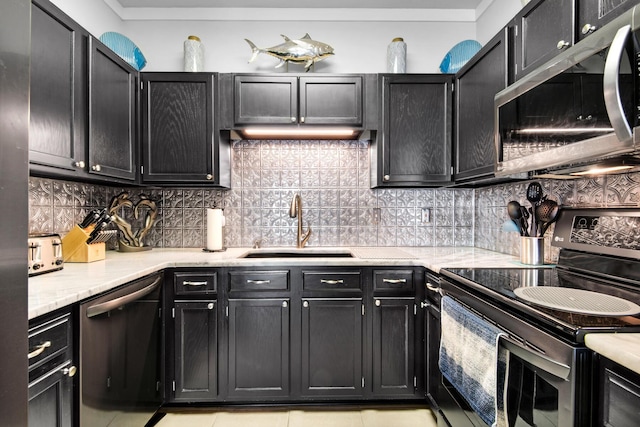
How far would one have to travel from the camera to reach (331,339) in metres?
2.04

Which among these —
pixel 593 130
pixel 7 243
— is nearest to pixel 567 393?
pixel 593 130

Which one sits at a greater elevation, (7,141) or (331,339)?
(7,141)

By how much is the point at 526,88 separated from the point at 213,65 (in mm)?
2218

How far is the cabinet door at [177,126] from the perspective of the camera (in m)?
2.29

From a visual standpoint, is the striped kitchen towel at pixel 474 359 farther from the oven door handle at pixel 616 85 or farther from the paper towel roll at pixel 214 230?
the paper towel roll at pixel 214 230

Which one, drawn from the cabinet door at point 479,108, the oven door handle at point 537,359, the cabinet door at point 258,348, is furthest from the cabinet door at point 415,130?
the oven door handle at point 537,359

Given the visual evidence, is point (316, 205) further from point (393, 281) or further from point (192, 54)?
point (192, 54)

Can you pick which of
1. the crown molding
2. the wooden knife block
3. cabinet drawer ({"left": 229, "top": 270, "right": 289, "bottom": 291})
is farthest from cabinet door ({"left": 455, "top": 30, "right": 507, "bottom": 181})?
the wooden knife block

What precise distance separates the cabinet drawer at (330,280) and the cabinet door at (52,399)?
46.6 inches

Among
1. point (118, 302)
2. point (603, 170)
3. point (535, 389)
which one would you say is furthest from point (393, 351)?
point (118, 302)

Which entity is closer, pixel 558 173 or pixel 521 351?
pixel 521 351

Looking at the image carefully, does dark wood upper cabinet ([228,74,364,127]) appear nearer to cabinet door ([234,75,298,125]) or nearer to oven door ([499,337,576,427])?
cabinet door ([234,75,298,125])

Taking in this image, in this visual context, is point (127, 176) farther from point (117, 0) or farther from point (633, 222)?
point (633, 222)

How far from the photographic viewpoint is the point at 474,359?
1274 millimetres
